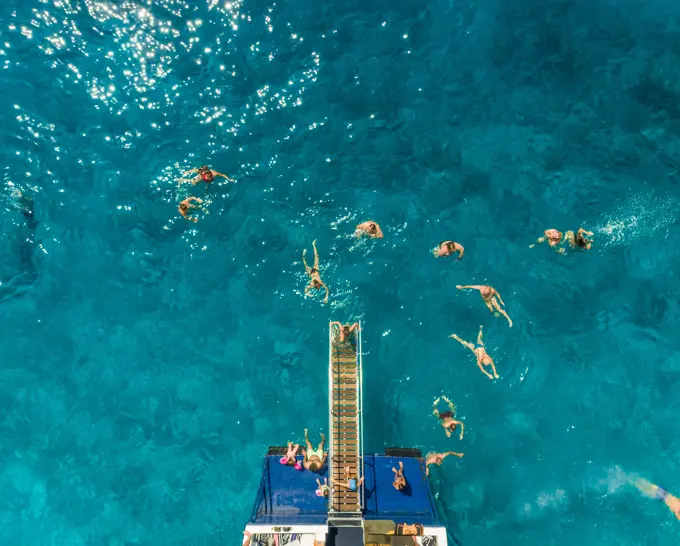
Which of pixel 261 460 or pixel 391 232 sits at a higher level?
pixel 391 232

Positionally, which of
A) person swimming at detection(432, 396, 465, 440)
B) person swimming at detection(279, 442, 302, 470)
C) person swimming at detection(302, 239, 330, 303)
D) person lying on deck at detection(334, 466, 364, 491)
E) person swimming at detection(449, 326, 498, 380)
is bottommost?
person lying on deck at detection(334, 466, 364, 491)

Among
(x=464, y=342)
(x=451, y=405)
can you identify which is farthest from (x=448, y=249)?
(x=451, y=405)

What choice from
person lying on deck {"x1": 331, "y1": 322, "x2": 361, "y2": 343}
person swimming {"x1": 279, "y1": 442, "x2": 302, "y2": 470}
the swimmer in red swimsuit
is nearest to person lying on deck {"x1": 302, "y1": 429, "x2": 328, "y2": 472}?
person swimming {"x1": 279, "y1": 442, "x2": 302, "y2": 470}

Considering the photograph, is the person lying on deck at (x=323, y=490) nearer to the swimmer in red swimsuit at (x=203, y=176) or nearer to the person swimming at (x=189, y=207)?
the person swimming at (x=189, y=207)

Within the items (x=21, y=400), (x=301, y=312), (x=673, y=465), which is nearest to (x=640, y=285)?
(x=673, y=465)

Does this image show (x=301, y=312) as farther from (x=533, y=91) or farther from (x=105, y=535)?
(x=533, y=91)

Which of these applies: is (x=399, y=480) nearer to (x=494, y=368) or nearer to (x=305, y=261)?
(x=494, y=368)

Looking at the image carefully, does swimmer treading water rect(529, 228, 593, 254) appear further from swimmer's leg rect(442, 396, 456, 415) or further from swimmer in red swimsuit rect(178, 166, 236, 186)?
swimmer in red swimsuit rect(178, 166, 236, 186)

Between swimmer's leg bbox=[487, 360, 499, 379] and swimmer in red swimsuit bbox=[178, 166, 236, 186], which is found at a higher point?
swimmer in red swimsuit bbox=[178, 166, 236, 186]
